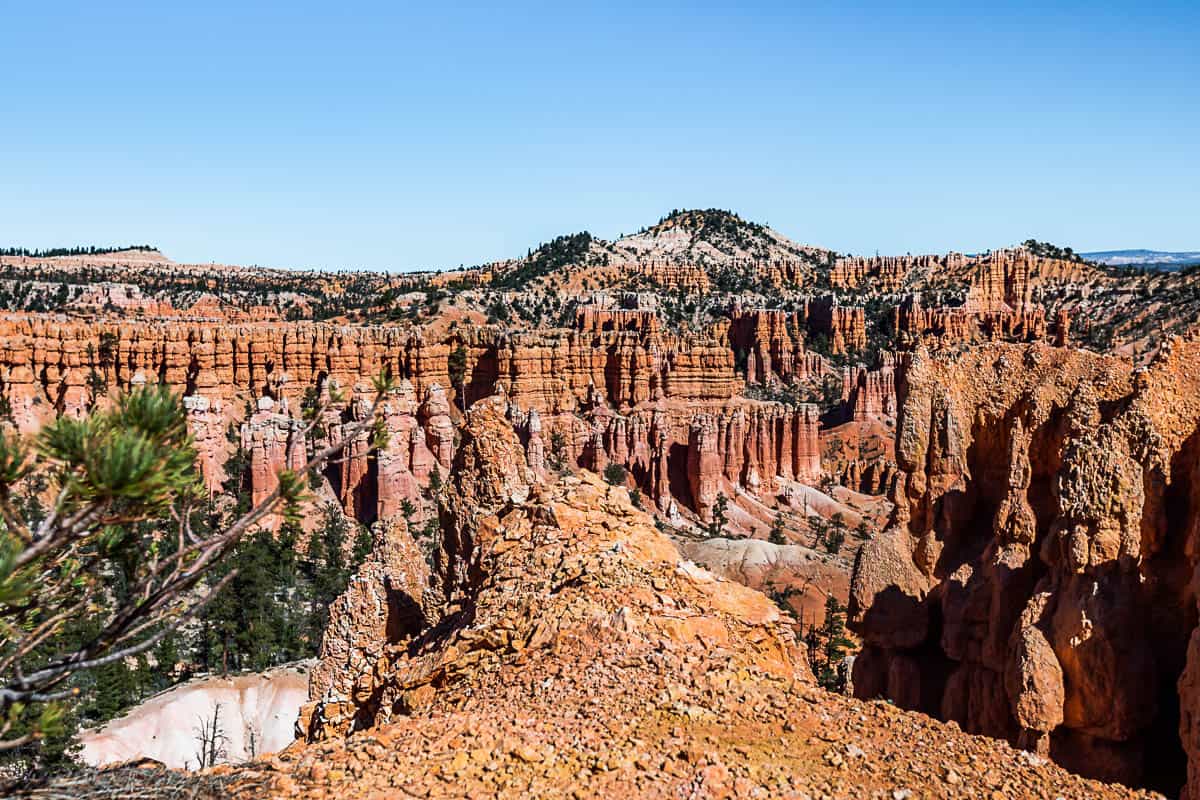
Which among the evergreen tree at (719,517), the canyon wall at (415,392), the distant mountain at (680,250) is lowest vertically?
the evergreen tree at (719,517)

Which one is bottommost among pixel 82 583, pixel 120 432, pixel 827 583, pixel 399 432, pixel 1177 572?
pixel 827 583

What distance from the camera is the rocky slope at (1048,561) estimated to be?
10617 mm

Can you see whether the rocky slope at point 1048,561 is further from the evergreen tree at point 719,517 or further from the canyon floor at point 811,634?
the evergreen tree at point 719,517

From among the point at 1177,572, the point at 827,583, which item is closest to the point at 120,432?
the point at 1177,572

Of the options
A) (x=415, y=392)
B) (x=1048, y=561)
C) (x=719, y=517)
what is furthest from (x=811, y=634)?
(x=415, y=392)

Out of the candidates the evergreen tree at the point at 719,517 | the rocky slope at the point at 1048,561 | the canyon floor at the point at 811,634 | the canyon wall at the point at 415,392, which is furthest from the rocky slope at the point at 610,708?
the evergreen tree at the point at 719,517

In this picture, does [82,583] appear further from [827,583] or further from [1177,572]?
[827,583]

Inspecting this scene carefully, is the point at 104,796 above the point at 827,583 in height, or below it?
above

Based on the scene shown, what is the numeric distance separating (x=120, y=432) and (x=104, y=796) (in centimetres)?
259

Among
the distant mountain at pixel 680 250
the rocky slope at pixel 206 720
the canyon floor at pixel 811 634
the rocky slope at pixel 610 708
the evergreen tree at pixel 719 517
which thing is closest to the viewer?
the rocky slope at pixel 610 708

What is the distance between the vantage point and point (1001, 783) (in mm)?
7590

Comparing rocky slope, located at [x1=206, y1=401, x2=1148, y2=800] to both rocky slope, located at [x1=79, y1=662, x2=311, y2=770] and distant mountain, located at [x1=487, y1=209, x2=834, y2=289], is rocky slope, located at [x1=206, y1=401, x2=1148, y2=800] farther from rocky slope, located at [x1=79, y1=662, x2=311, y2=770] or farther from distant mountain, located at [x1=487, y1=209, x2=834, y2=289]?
distant mountain, located at [x1=487, y1=209, x2=834, y2=289]

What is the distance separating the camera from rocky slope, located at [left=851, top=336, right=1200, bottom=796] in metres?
10.6

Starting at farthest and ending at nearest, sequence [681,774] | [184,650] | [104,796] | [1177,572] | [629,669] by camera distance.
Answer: [184,650] < [1177,572] < [629,669] < [681,774] < [104,796]
